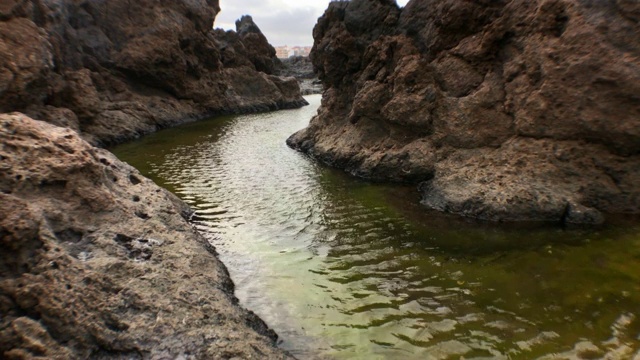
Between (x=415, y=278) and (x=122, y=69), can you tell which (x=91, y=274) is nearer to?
(x=415, y=278)

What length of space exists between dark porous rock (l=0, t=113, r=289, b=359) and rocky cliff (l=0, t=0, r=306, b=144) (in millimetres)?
15568

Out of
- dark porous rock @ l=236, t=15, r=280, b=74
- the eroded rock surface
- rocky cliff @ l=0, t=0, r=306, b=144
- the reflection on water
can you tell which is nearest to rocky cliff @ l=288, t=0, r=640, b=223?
the reflection on water

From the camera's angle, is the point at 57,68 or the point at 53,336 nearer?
the point at 53,336

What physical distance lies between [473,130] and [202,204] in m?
8.82

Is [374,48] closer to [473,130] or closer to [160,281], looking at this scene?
[473,130]

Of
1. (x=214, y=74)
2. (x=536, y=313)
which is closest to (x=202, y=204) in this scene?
(x=536, y=313)

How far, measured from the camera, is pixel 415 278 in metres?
8.27

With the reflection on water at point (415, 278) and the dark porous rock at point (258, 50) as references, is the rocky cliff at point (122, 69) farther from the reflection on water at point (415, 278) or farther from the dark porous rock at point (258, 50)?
the reflection on water at point (415, 278)

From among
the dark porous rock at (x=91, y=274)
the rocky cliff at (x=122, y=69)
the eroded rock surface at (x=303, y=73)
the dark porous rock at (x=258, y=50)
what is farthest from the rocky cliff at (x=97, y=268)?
the eroded rock surface at (x=303, y=73)

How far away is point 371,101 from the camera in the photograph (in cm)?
1691

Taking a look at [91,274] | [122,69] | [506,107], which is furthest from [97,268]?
[122,69]

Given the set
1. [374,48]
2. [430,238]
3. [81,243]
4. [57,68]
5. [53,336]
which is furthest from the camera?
[57,68]

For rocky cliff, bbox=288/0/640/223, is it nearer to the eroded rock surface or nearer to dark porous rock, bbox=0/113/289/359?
dark porous rock, bbox=0/113/289/359

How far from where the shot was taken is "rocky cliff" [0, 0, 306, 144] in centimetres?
2047
